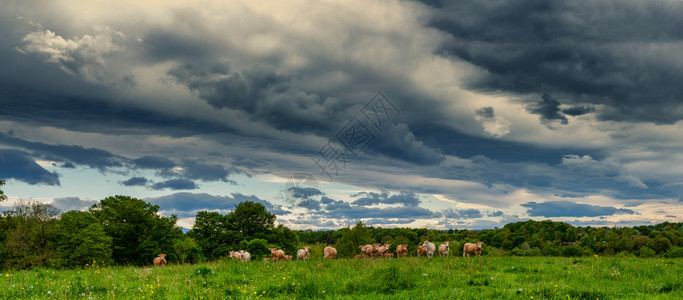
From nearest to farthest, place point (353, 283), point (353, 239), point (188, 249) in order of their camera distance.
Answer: point (353, 283) < point (188, 249) < point (353, 239)

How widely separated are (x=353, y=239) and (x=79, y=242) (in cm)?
5504

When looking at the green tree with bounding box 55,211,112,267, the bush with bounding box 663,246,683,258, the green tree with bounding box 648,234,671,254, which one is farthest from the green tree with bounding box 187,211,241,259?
the green tree with bounding box 648,234,671,254

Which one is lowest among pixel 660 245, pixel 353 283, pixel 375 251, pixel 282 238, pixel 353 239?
pixel 353 239

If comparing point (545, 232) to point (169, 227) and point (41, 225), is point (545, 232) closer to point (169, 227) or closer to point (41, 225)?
point (169, 227)

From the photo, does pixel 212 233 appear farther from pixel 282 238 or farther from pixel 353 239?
pixel 353 239

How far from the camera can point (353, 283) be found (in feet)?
43.1

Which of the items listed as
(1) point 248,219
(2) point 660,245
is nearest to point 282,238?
(1) point 248,219

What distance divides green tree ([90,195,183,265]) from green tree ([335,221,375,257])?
37.3 meters

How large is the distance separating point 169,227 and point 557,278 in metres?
66.4

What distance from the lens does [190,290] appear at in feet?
40.1

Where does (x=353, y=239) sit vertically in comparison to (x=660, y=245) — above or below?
below

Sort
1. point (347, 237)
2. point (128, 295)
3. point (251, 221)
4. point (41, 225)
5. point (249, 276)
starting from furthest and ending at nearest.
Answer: point (347, 237)
point (251, 221)
point (41, 225)
point (249, 276)
point (128, 295)

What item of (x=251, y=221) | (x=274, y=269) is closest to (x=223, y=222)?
(x=251, y=221)

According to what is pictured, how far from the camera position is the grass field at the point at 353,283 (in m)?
12.2
